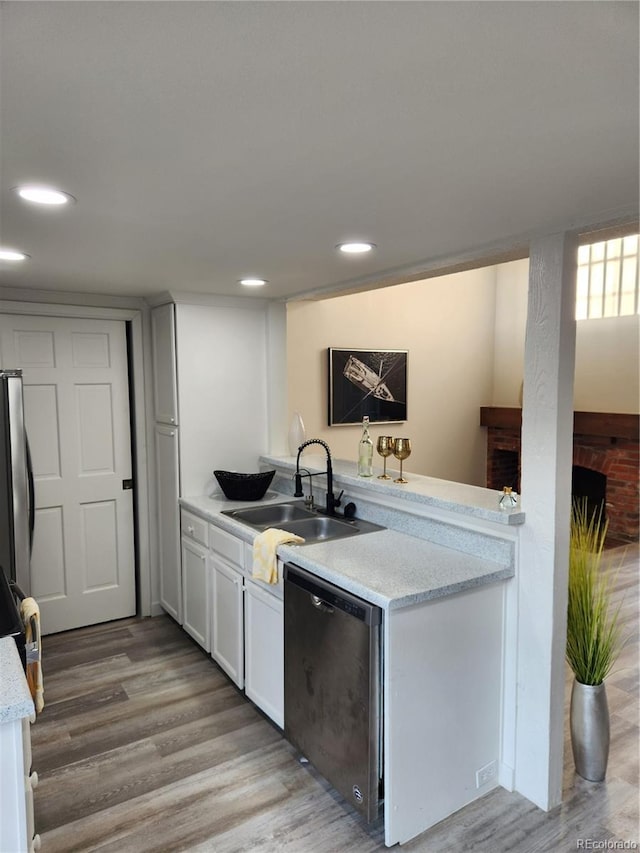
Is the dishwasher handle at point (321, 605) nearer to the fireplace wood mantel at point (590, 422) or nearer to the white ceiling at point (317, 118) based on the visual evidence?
the white ceiling at point (317, 118)

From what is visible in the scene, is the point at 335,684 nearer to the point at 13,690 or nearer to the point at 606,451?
the point at 13,690

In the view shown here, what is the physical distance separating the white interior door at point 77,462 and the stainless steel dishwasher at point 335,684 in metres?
1.87

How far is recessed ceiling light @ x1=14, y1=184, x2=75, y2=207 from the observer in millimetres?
1550

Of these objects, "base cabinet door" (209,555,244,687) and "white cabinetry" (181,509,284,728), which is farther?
"base cabinet door" (209,555,244,687)

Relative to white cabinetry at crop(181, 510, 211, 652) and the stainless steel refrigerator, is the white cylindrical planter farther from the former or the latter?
the stainless steel refrigerator

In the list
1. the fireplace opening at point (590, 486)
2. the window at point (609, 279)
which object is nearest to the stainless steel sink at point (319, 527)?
the window at point (609, 279)

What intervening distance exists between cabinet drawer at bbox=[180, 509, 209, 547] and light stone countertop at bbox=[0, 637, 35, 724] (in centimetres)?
173

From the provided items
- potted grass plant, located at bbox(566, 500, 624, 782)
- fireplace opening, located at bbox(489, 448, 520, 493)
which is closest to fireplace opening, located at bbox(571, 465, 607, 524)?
fireplace opening, located at bbox(489, 448, 520, 493)

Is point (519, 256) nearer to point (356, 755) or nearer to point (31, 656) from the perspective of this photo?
point (356, 755)

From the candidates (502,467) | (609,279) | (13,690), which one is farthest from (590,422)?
(13,690)

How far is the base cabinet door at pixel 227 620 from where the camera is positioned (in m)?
2.90

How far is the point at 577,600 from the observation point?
2.30 m

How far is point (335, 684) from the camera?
2.14 metres

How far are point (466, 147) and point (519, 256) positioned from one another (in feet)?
3.56
